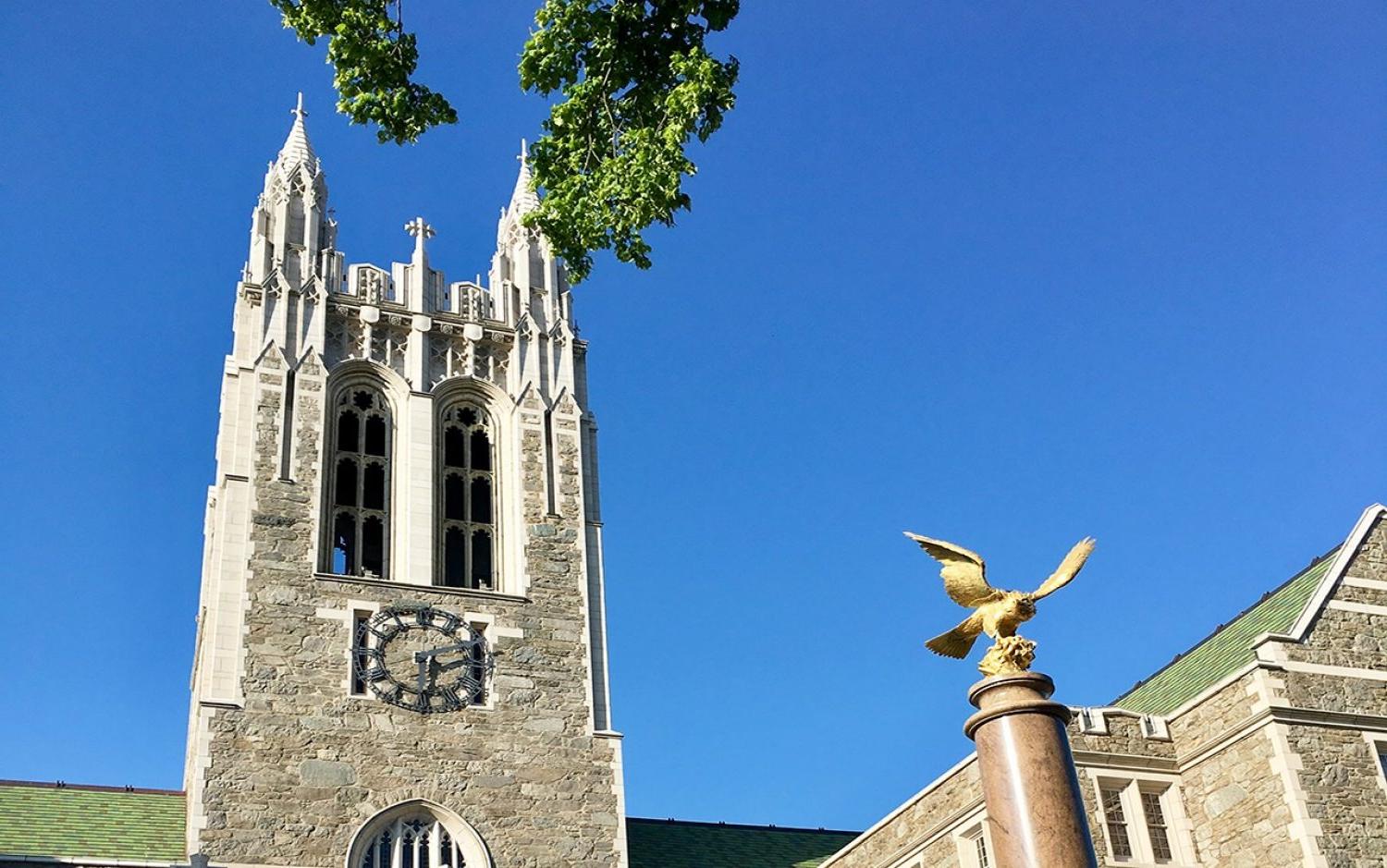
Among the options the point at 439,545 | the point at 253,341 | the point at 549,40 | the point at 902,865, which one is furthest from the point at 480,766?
the point at 549,40

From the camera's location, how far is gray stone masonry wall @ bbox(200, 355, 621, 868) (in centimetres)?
2906

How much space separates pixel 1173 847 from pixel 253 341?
22302 millimetres

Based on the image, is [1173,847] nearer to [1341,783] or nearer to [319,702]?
[1341,783]

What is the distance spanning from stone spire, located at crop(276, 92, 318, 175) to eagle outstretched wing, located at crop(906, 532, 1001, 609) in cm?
3023

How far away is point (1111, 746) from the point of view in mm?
25328

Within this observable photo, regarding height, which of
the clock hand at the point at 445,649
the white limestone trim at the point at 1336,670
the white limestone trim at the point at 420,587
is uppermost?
the white limestone trim at the point at 420,587

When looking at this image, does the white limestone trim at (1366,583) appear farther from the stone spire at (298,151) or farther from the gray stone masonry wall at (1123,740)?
the stone spire at (298,151)

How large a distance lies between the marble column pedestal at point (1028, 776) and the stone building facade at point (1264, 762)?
13317 mm

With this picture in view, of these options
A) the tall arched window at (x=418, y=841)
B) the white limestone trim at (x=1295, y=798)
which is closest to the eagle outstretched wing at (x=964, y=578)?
the white limestone trim at (x=1295, y=798)

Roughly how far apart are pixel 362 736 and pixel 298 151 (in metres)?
17.0

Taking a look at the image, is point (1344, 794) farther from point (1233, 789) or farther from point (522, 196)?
Result: point (522, 196)

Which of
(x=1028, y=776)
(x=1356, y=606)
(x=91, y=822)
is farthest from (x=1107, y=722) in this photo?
(x=91, y=822)

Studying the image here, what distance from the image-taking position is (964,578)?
12789 millimetres

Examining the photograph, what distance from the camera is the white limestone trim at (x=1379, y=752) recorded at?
24.6 m
